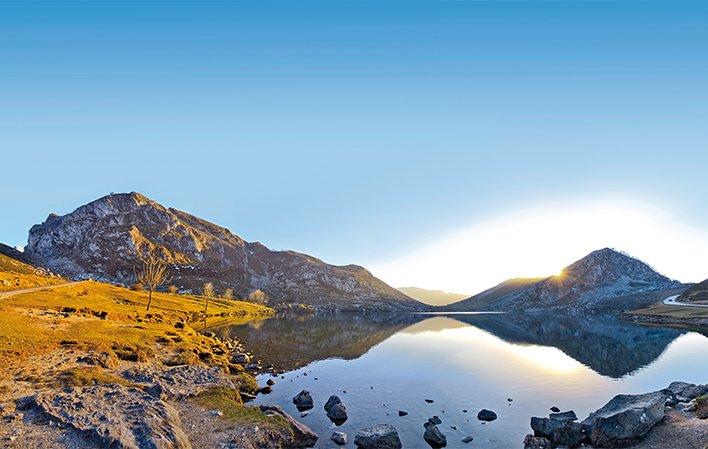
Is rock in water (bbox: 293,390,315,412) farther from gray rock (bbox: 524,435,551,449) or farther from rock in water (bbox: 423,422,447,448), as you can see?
gray rock (bbox: 524,435,551,449)

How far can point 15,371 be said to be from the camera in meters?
43.8

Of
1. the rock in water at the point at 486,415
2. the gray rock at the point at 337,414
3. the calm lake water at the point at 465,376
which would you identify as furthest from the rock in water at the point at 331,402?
the rock in water at the point at 486,415

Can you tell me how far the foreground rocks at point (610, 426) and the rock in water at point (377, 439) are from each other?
12.7 metres

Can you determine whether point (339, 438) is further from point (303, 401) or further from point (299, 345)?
point (299, 345)

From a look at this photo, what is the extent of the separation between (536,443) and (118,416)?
38059 mm

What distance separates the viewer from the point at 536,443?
38.8 metres

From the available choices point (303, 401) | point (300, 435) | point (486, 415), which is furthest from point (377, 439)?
point (486, 415)

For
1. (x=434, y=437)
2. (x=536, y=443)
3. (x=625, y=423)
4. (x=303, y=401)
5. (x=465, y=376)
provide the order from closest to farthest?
(x=625, y=423) → (x=536, y=443) → (x=434, y=437) → (x=303, y=401) → (x=465, y=376)

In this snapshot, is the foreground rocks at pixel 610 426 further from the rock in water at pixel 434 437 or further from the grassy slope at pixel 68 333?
the grassy slope at pixel 68 333

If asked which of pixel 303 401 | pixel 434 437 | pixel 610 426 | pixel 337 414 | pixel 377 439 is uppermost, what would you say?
pixel 610 426

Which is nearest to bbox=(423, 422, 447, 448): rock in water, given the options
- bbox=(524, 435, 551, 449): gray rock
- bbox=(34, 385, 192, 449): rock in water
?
bbox=(524, 435, 551, 449): gray rock

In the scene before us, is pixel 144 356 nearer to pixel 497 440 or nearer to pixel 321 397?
pixel 321 397

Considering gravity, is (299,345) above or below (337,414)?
below

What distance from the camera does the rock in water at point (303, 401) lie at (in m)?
51.7
